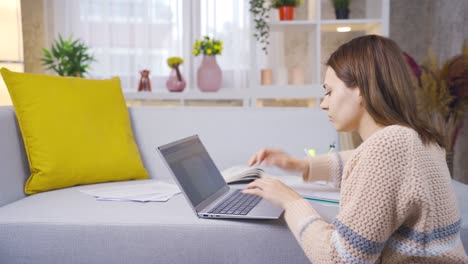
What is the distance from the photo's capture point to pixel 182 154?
4.52 feet

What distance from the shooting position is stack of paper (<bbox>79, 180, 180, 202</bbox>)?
1477 mm

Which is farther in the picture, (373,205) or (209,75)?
(209,75)

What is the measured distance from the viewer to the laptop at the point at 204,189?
4.06 feet

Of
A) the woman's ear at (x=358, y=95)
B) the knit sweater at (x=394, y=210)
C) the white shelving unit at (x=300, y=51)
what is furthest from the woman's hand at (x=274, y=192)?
the white shelving unit at (x=300, y=51)

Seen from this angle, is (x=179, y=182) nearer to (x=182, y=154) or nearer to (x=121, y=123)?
(x=182, y=154)

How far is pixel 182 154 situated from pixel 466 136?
2.82m

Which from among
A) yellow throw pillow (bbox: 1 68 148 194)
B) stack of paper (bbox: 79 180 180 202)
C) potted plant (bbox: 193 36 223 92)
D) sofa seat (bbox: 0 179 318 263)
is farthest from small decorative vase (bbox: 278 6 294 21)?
sofa seat (bbox: 0 179 318 263)

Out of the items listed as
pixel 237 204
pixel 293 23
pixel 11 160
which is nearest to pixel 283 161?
pixel 237 204

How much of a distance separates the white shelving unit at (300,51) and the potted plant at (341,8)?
0.07 metres

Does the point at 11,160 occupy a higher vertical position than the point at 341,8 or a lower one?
lower

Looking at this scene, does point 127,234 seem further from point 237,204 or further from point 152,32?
point 152,32

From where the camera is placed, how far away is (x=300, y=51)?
4.36 meters

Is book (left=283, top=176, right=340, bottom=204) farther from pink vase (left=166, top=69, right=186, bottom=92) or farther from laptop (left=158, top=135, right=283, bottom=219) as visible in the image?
pink vase (left=166, top=69, right=186, bottom=92)

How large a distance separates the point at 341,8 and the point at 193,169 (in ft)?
8.98
